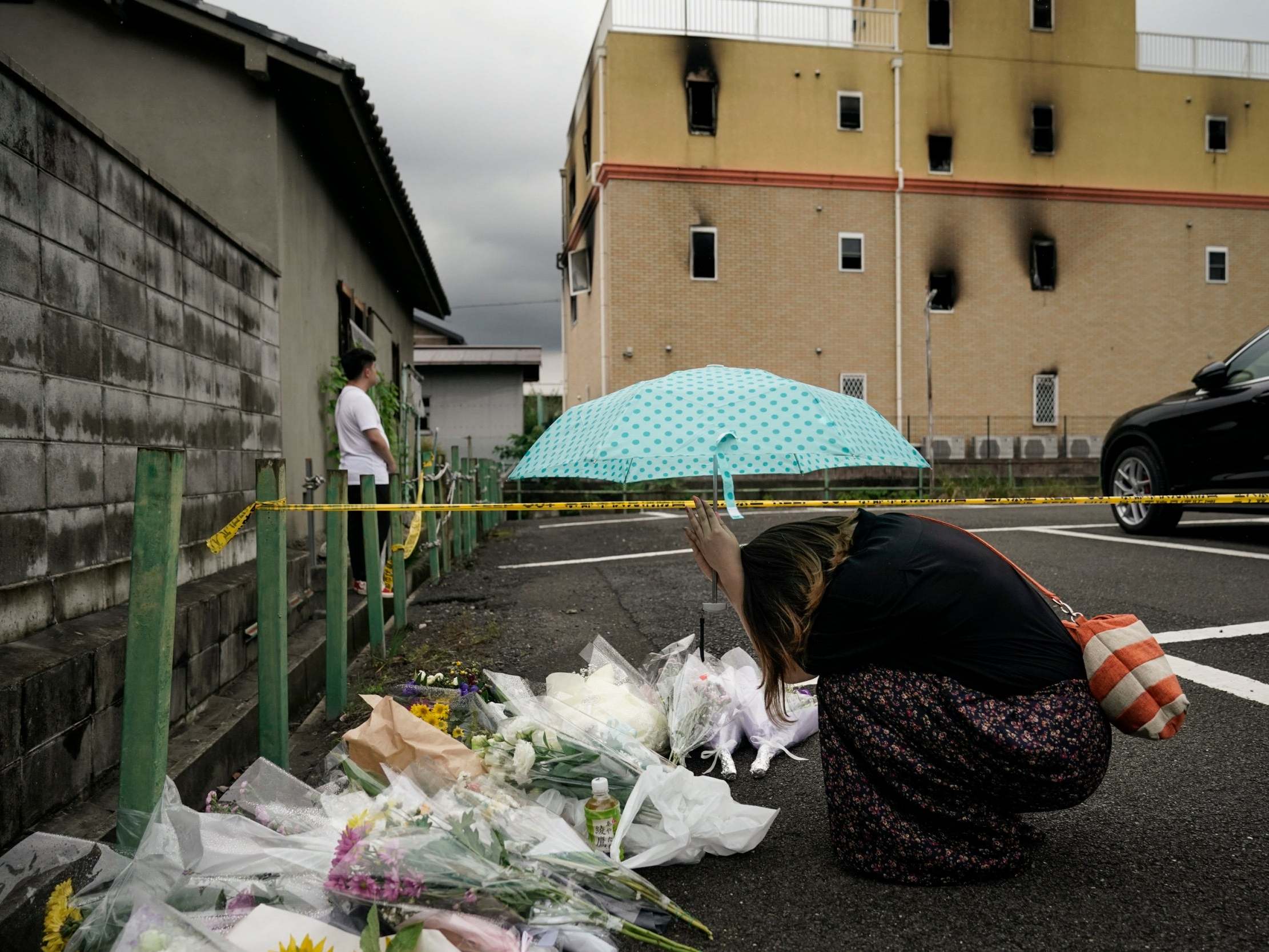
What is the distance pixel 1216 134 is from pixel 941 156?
294 inches

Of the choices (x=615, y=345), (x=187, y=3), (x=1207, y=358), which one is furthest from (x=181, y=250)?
(x=1207, y=358)

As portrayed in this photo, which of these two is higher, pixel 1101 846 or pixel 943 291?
pixel 943 291

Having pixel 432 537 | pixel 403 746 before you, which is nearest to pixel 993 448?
pixel 432 537

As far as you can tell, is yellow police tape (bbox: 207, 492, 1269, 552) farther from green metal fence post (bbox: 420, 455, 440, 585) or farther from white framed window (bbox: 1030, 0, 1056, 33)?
white framed window (bbox: 1030, 0, 1056, 33)

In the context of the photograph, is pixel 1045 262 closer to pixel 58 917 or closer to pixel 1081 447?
pixel 1081 447

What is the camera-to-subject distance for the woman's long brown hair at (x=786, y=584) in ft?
8.49

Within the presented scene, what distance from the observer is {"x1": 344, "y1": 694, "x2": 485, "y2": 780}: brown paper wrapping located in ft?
9.09

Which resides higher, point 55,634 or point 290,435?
point 290,435

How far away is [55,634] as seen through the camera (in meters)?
2.92

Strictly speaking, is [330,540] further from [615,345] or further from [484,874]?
[615,345]

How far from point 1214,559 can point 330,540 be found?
6654 mm

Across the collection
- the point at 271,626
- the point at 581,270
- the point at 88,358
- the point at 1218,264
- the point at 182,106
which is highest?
the point at 581,270

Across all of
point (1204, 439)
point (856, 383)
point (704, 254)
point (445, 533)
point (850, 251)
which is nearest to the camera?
point (1204, 439)

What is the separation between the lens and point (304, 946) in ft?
6.05
